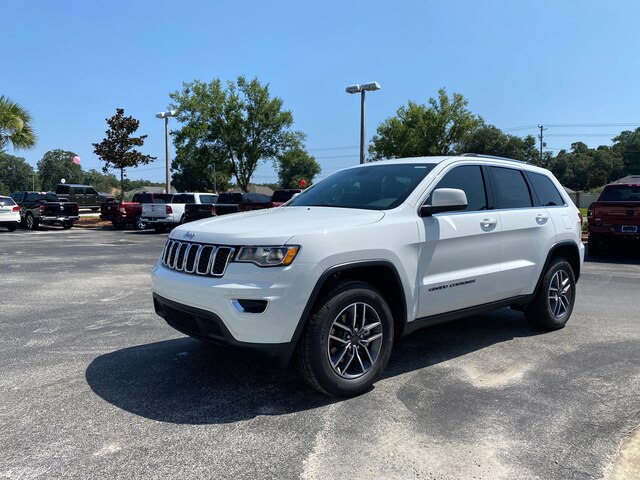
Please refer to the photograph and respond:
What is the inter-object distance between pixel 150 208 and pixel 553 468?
67.8 ft

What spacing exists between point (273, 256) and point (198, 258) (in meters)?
0.62

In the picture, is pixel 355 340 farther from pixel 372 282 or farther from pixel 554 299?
pixel 554 299

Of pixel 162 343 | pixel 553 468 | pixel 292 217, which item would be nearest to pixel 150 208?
pixel 162 343

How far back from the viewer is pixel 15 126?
Answer: 79.8 feet

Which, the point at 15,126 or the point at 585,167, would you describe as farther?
the point at 585,167

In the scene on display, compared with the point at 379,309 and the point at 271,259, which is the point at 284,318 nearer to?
the point at 271,259

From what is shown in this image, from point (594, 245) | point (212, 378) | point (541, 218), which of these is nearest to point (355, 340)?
point (212, 378)

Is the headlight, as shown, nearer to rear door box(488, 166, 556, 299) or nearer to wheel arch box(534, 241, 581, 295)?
rear door box(488, 166, 556, 299)

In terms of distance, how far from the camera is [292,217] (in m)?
4.01

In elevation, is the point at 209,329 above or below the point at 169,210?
below

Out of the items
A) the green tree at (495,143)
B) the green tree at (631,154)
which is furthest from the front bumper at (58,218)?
the green tree at (631,154)

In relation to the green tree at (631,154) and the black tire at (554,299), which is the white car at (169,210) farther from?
the green tree at (631,154)

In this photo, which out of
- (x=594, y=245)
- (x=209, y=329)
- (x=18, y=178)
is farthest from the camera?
(x=18, y=178)

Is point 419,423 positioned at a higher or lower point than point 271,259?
lower
